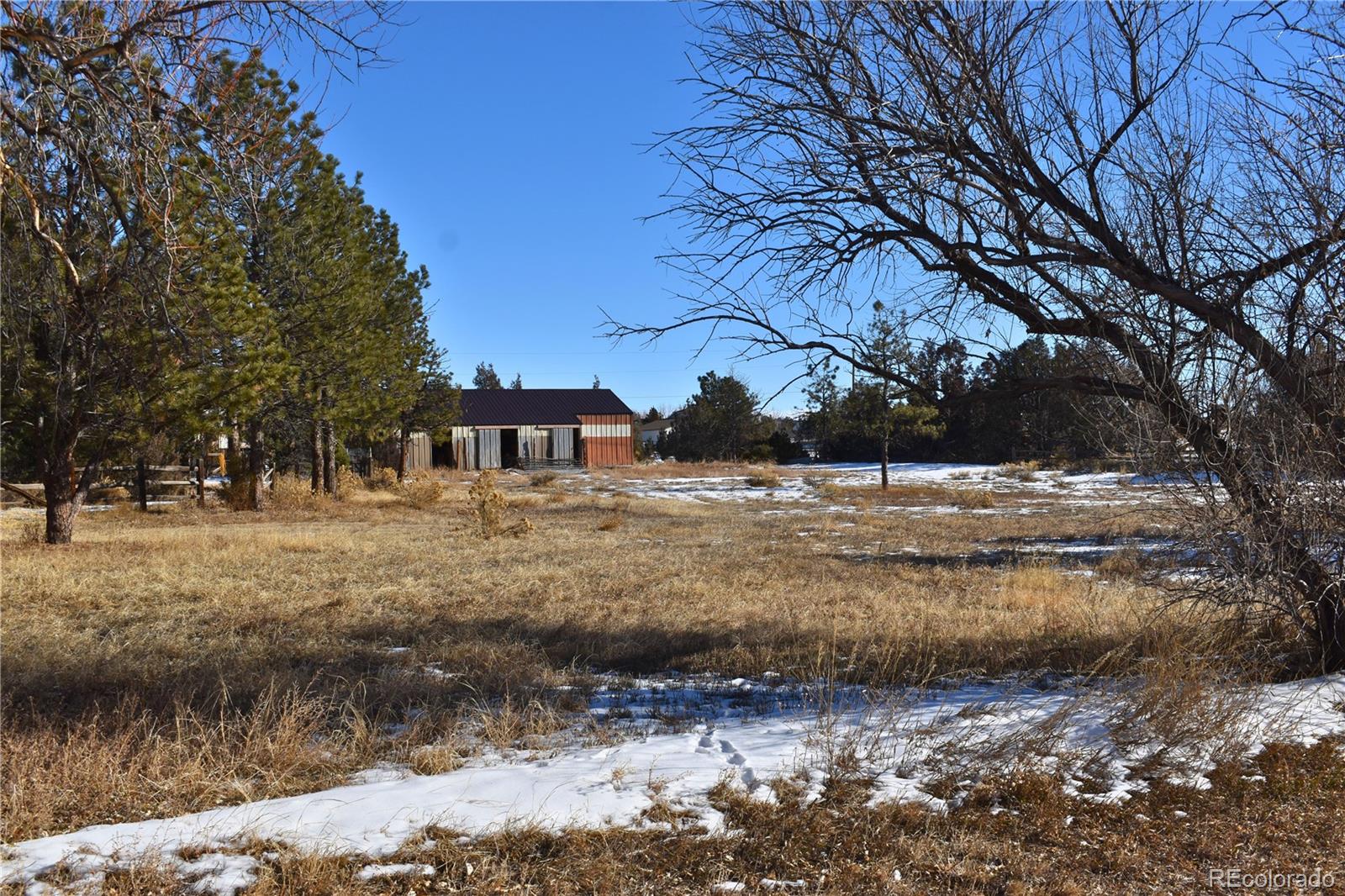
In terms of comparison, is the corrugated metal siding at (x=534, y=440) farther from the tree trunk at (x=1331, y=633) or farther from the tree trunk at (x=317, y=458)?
the tree trunk at (x=1331, y=633)

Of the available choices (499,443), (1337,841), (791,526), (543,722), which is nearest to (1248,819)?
(1337,841)

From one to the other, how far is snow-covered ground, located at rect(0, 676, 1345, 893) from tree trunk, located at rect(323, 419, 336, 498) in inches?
889

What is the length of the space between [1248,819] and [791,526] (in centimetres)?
1792

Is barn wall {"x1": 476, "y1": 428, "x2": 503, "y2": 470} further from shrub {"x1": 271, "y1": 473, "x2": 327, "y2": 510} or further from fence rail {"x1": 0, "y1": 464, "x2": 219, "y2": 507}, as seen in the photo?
shrub {"x1": 271, "y1": 473, "x2": 327, "y2": 510}

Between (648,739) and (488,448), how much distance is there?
52.4 m

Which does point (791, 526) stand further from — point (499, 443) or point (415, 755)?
point (499, 443)

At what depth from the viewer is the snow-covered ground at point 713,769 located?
3.63 metres

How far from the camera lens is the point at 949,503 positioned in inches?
1240

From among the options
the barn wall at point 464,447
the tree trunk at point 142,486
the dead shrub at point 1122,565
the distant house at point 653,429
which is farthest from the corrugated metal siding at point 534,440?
the dead shrub at point 1122,565

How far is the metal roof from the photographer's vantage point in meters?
Result: 57.2

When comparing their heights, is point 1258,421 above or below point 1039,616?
above

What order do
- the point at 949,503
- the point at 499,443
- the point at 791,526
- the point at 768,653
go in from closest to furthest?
the point at 768,653
the point at 791,526
the point at 949,503
the point at 499,443

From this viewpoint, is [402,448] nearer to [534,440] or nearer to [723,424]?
[534,440]

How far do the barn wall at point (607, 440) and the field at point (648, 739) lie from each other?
45866mm
